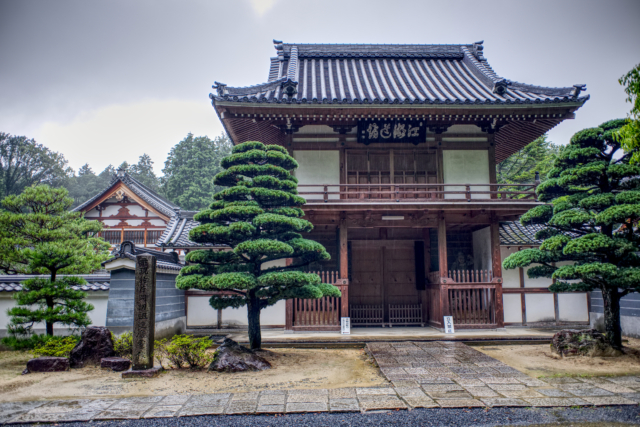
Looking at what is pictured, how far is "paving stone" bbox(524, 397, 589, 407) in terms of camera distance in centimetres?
492

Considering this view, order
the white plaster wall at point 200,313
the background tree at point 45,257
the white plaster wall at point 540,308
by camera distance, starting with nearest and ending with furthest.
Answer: the background tree at point 45,257, the white plaster wall at point 200,313, the white plaster wall at point 540,308

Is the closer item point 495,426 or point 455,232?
point 495,426

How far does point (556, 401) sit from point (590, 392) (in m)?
0.80

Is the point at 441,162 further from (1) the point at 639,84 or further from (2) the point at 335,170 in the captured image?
(1) the point at 639,84

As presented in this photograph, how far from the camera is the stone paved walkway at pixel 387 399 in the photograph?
479 centimetres

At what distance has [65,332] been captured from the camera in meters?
9.88

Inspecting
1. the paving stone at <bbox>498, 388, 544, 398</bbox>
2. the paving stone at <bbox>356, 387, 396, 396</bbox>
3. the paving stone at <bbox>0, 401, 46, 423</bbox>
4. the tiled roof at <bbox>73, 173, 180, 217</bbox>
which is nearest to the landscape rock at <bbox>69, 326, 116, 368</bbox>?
the paving stone at <bbox>0, 401, 46, 423</bbox>

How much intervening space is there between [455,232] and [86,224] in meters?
12.2

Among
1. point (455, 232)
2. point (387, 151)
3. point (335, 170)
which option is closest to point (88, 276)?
point (335, 170)

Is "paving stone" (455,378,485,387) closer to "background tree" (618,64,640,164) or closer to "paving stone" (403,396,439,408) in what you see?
"paving stone" (403,396,439,408)

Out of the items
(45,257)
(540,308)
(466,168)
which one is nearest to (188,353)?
(45,257)

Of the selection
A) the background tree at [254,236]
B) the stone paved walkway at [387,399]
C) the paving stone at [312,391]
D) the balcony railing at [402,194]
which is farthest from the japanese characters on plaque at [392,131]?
the paving stone at [312,391]

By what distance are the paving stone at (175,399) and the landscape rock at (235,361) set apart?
1345mm

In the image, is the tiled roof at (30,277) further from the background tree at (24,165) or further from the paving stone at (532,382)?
the background tree at (24,165)
